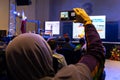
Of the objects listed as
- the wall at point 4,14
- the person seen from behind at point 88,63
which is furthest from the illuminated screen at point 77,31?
the person seen from behind at point 88,63

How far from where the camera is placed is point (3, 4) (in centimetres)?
860

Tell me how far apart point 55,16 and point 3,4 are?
8.91ft

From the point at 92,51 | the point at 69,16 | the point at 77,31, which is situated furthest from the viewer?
the point at 77,31

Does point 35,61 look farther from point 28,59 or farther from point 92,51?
point 92,51

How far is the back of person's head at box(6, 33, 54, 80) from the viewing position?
0.81 metres

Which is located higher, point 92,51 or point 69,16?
A: point 69,16

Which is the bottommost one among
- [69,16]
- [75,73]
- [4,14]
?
[75,73]

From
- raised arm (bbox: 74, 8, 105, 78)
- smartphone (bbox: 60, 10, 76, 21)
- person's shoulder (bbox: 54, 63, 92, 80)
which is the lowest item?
person's shoulder (bbox: 54, 63, 92, 80)

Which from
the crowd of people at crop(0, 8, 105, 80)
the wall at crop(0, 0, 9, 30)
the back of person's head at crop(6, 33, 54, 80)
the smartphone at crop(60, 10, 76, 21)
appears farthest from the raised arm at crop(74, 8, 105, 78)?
the wall at crop(0, 0, 9, 30)

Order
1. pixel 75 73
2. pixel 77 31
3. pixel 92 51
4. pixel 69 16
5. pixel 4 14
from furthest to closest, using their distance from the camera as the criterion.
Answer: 1. pixel 77 31
2. pixel 4 14
3. pixel 69 16
4. pixel 92 51
5. pixel 75 73

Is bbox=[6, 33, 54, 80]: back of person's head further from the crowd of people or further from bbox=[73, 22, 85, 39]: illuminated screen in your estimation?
bbox=[73, 22, 85, 39]: illuminated screen

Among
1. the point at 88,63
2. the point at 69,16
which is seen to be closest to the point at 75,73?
the point at 88,63

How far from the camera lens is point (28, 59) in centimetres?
81

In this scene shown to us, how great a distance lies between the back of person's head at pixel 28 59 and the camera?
0.81 meters
